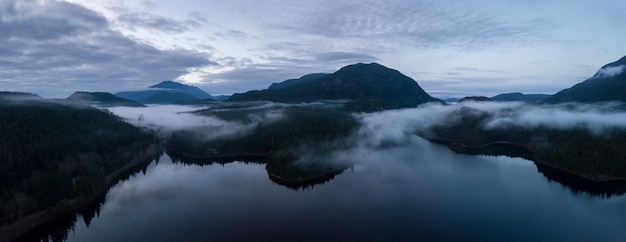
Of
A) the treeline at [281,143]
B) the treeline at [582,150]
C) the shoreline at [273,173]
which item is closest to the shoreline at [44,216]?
the shoreline at [273,173]

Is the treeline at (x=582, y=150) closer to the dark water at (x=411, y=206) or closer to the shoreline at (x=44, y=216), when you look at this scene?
the dark water at (x=411, y=206)

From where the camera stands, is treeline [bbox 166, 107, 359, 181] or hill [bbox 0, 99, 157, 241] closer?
hill [bbox 0, 99, 157, 241]

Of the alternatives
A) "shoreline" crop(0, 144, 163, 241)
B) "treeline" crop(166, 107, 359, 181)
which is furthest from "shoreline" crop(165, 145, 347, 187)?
Answer: "shoreline" crop(0, 144, 163, 241)

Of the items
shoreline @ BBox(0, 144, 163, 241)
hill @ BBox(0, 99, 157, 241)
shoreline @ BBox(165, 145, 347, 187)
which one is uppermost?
hill @ BBox(0, 99, 157, 241)

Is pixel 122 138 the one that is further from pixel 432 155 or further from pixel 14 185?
pixel 432 155

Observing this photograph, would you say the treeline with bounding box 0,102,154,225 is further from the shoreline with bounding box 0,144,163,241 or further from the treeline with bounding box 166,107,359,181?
the treeline with bounding box 166,107,359,181

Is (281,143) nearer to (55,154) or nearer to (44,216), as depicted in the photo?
(55,154)
